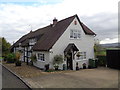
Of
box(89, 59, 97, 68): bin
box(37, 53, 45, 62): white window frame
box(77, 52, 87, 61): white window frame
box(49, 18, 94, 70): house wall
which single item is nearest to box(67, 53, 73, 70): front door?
box(49, 18, 94, 70): house wall

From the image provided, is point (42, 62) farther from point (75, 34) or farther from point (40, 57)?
point (75, 34)

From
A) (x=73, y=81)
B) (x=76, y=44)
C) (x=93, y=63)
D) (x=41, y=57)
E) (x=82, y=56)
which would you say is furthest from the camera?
(x=82, y=56)

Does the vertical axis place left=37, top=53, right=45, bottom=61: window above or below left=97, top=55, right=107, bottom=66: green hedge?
above

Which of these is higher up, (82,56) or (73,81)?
(82,56)

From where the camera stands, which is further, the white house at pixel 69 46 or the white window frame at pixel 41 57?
the white window frame at pixel 41 57

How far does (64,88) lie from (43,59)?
9.55 meters

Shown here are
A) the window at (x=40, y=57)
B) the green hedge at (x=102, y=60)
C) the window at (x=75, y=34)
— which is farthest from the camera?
the green hedge at (x=102, y=60)

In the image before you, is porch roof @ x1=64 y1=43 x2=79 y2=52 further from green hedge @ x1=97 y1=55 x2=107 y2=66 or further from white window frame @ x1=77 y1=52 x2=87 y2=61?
green hedge @ x1=97 y1=55 x2=107 y2=66

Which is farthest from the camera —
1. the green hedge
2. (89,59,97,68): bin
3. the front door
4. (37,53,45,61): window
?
the green hedge

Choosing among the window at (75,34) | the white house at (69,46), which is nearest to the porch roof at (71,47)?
the white house at (69,46)

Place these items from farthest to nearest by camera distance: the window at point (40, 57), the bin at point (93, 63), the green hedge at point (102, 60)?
the green hedge at point (102, 60)
the bin at point (93, 63)
the window at point (40, 57)

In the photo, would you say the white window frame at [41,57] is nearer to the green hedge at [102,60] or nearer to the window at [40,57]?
the window at [40,57]

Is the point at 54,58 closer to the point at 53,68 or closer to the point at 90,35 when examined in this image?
the point at 53,68

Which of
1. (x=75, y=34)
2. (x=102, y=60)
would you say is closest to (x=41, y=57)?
(x=75, y=34)
